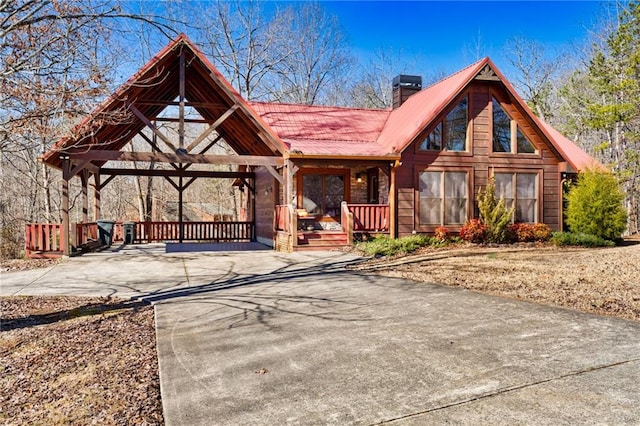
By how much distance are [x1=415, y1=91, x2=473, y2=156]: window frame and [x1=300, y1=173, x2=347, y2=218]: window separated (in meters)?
3.17

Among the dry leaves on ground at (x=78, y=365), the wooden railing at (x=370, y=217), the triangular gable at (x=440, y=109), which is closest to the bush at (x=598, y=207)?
the triangular gable at (x=440, y=109)

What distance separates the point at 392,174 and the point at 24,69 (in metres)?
10.5

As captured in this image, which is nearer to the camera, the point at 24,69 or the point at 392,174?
the point at 24,69

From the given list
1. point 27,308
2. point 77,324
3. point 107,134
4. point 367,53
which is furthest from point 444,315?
point 367,53

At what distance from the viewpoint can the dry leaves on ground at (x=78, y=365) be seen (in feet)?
11.2

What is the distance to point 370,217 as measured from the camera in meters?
14.5

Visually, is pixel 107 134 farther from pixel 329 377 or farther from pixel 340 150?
pixel 329 377

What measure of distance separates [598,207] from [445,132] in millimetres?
5240

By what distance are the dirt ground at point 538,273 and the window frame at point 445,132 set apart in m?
3.35

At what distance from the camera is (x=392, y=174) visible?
1447 cm

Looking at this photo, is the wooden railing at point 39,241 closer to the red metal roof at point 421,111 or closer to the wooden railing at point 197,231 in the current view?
the wooden railing at point 197,231

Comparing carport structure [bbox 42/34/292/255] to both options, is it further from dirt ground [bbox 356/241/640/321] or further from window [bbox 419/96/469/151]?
dirt ground [bbox 356/241/640/321]

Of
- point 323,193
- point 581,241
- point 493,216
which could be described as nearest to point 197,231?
point 323,193

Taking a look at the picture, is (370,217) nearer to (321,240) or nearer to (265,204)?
(321,240)
